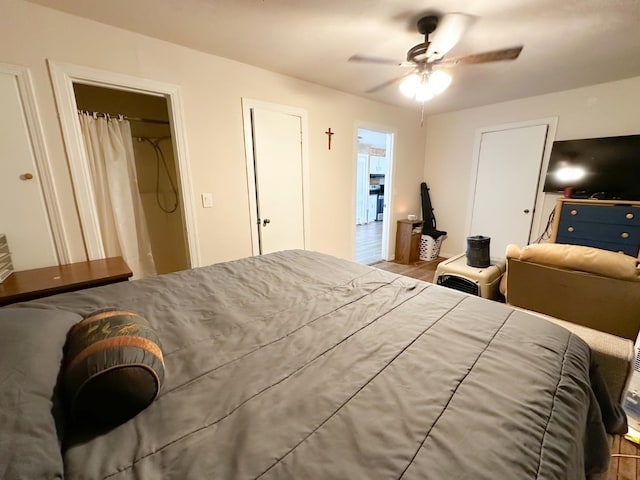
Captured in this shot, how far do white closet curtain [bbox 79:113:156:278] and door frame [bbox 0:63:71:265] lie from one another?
0.56 m

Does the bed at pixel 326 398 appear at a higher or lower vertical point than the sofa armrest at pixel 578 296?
higher

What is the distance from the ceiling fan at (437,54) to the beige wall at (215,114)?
4.56ft

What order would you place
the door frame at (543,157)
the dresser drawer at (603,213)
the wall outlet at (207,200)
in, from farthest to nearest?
the door frame at (543,157), the dresser drawer at (603,213), the wall outlet at (207,200)

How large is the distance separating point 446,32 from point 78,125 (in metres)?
2.55

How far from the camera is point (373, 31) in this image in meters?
1.92

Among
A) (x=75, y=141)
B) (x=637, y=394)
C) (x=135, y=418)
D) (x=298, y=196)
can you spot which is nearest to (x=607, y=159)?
(x=637, y=394)

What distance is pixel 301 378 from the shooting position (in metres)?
0.80

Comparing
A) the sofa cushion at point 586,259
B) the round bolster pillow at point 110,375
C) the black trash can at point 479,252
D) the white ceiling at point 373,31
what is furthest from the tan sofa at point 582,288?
the round bolster pillow at point 110,375

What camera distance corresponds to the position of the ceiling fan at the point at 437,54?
66.7 inches

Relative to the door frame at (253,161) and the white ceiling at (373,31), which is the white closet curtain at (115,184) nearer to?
the white ceiling at (373,31)

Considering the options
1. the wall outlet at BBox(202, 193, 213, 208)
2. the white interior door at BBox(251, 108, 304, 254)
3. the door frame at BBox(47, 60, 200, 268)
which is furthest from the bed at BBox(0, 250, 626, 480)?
the white interior door at BBox(251, 108, 304, 254)

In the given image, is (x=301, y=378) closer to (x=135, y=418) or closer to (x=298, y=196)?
(x=135, y=418)

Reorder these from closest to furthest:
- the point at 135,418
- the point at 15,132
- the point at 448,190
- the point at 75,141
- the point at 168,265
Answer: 1. the point at 135,418
2. the point at 15,132
3. the point at 75,141
4. the point at 168,265
5. the point at 448,190

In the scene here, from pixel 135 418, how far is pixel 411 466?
67 centimetres
